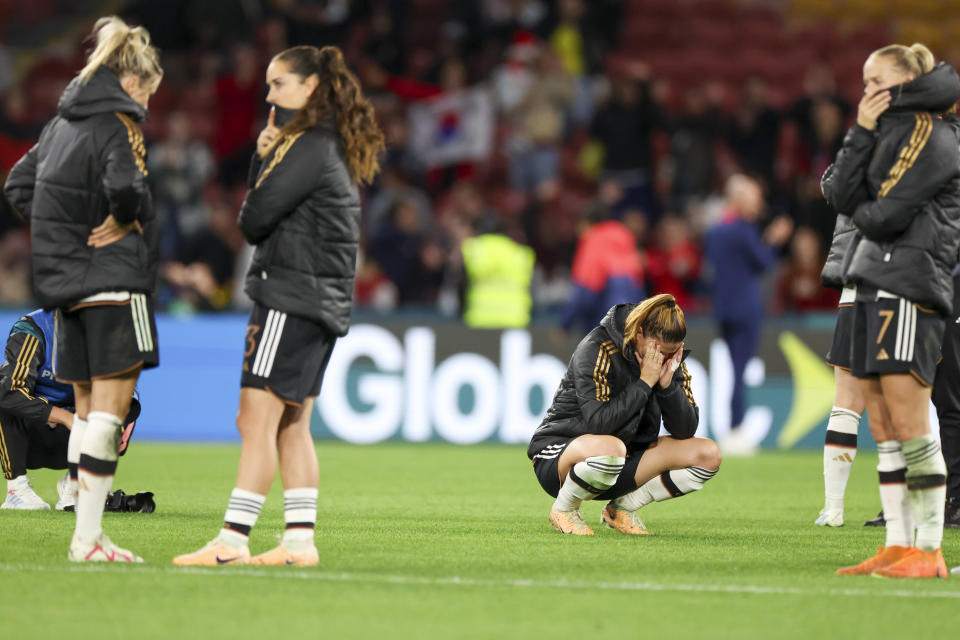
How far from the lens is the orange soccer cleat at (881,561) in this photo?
5.97m

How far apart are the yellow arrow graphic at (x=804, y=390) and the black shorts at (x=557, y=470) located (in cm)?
652

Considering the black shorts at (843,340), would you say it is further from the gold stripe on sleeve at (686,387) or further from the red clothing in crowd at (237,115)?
the red clothing in crowd at (237,115)

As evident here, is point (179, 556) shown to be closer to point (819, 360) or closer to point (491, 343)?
point (491, 343)

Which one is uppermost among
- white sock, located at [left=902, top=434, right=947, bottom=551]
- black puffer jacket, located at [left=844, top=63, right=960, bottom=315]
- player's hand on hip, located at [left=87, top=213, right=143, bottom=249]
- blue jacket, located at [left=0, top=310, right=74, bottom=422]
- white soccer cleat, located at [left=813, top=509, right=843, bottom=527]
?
black puffer jacket, located at [left=844, top=63, right=960, bottom=315]

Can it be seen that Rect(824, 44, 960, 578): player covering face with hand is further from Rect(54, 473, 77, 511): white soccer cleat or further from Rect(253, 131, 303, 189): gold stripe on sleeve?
Rect(54, 473, 77, 511): white soccer cleat

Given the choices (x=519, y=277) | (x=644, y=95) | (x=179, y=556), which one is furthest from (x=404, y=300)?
(x=179, y=556)

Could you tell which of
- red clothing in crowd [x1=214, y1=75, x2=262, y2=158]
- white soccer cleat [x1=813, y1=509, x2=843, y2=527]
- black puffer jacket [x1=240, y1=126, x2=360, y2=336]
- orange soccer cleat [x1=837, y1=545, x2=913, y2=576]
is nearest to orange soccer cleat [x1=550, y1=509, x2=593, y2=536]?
white soccer cleat [x1=813, y1=509, x2=843, y2=527]

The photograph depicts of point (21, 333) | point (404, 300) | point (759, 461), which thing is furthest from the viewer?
point (404, 300)

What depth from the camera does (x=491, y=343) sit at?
13719mm

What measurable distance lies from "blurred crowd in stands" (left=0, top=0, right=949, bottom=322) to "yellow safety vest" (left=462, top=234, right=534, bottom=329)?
208 mm

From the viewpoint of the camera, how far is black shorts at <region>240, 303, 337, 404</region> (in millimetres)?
5648

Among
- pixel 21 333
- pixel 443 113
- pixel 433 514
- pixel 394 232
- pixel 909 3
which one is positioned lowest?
pixel 433 514

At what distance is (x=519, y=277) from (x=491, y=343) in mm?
1234

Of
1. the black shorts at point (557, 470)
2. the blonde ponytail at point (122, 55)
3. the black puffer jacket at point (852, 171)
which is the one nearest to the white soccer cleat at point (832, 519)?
the black shorts at point (557, 470)
